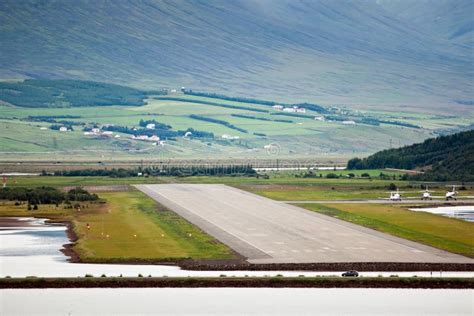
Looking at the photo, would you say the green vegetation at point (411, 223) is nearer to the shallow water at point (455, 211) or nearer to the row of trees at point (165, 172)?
the shallow water at point (455, 211)

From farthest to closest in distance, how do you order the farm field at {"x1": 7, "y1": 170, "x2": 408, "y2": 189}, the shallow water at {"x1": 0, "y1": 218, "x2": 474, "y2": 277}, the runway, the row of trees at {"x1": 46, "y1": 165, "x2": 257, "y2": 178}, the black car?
the row of trees at {"x1": 46, "y1": 165, "x2": 257, "y2": 178}
the farm field at {"x1": 7, "y1": 170, "x2": 408, "y2": 189}
the runway
the shallow water at {"x1": 0, "y1": 218, "x2": 474, "y2": 277}
the black car

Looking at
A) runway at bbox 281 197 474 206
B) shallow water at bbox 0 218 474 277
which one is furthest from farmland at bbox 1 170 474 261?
shallow water at bbox 0 218 474 277

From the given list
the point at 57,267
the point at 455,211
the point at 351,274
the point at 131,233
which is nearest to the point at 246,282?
the point at 351,274

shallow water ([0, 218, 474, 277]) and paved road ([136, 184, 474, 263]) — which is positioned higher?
paved road ([136, 184, 474, 263])

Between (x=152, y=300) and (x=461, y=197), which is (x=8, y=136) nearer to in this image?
(x=461, y=197)

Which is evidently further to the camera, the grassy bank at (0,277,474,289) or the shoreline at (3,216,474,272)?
the shoreline at (3,216,474,272)

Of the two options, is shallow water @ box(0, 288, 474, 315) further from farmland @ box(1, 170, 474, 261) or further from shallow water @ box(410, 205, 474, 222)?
shallow water @ box(410, 205, 474, 222)

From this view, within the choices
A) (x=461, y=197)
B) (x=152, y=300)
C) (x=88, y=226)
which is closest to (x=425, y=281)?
(x=152, y=300)

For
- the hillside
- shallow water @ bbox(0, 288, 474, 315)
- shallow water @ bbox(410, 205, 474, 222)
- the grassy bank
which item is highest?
the hillside

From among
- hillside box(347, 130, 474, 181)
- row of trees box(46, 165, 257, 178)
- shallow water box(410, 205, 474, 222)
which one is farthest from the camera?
hillside box(347, 130, 474, 181)
